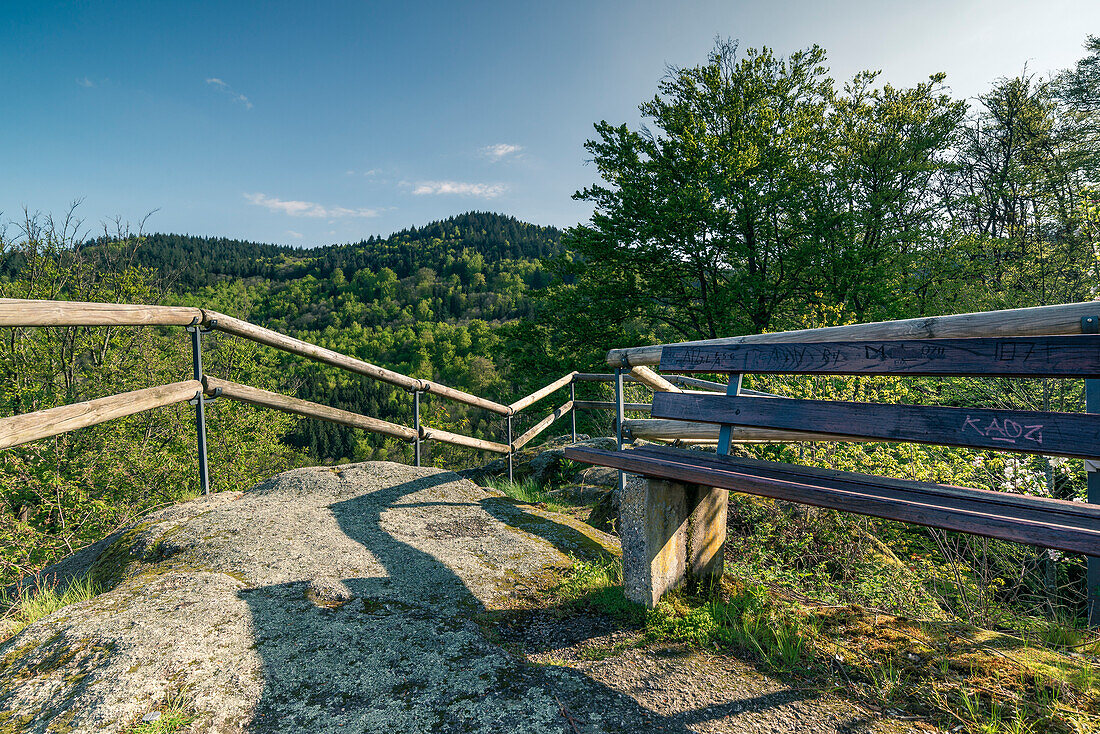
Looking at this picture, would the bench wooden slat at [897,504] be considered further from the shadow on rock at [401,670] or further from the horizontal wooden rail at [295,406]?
the horizontal wooden rail at [295,406]

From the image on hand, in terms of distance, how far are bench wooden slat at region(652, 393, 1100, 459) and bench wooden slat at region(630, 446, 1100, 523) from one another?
156mm

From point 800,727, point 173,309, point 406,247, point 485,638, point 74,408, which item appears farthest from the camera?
point 406,247

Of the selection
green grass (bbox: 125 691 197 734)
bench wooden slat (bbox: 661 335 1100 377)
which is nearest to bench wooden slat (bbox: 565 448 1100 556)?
bench wooden slat (bbox: 661 335 1100 377)

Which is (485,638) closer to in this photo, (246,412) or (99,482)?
(99,482)

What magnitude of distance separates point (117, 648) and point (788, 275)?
44.9ft

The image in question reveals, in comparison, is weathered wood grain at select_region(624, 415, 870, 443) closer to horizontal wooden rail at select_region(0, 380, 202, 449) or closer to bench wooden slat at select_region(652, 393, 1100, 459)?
bench wooden slat at select_region(652, 393, 1100, 459)

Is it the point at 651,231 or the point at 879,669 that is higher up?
the point at 651,231

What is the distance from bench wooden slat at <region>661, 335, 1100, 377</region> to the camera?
1.60m

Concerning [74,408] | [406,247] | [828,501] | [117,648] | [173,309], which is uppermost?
[406,247]

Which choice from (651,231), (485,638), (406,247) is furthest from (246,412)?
(406,247)

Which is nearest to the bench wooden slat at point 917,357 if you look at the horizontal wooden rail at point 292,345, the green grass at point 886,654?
the green grass at point 886,654

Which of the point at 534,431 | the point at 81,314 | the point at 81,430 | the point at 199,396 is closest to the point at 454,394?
the point at 534,431

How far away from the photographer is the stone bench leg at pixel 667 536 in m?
2.35

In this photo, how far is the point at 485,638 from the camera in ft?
7.09
